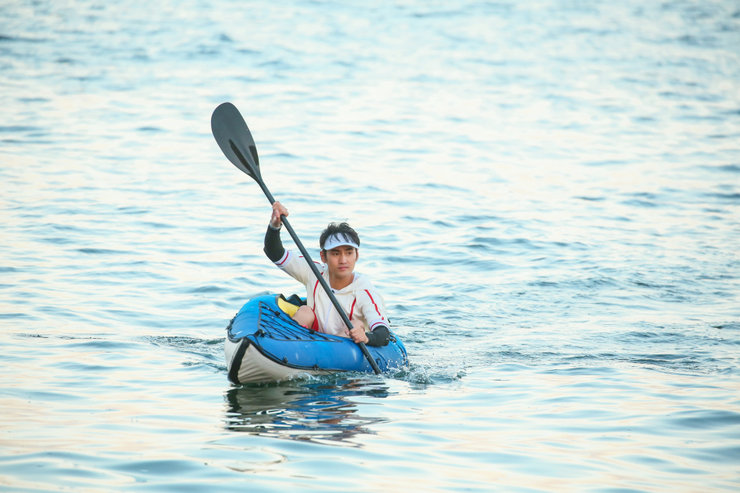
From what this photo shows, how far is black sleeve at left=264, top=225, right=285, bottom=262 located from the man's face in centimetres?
33

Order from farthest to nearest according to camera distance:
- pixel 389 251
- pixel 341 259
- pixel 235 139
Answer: pixel 389 251 → pixel 235 139 → pixel 341 259

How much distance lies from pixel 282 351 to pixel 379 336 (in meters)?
0.68

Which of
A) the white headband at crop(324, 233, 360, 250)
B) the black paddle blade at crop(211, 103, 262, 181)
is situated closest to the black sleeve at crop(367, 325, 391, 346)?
the white headband at crop(324, 233, 360, 250)

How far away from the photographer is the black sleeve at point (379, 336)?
646 centimetres

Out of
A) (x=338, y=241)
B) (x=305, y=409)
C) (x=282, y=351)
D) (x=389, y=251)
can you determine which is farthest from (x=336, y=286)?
(x=389, y=251)

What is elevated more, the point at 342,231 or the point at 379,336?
the point at 342,231

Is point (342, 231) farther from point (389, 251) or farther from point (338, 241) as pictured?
point (389, 251)

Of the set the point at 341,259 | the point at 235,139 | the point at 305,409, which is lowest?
the point at 305,409

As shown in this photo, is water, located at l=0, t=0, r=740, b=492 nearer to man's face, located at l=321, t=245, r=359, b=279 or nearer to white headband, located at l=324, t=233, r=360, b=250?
man's face, located at l=321, t=245, r=359, b=279

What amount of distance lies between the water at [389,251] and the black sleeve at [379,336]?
9.8 inches

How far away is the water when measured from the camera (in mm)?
5109

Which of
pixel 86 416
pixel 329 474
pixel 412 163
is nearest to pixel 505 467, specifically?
pixel 329 474

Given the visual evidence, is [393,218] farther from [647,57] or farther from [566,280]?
[647,57]

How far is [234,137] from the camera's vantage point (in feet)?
25.3
